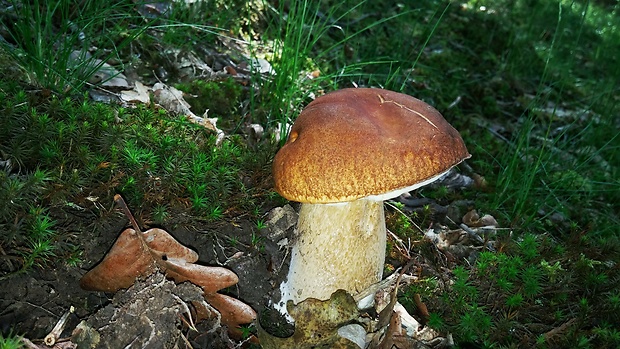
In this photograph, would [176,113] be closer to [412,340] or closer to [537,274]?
[412,340]

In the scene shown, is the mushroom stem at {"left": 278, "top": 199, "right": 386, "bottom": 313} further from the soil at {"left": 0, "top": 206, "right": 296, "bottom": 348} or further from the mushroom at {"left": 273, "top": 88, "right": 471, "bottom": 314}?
the soil at {"left": 0, "top": 206, "right": 296, "bottom": 348}

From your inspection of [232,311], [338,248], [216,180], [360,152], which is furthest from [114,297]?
[360,152]

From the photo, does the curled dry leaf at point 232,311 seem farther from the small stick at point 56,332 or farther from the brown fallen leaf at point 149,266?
the small stick at point 56,332

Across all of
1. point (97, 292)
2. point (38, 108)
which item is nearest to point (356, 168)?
point (97, 292)

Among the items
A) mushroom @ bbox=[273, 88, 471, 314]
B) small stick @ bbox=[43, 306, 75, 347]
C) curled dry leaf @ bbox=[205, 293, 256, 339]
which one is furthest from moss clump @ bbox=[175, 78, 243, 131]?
small stick @ bbox=[43, 306, 75, 347]

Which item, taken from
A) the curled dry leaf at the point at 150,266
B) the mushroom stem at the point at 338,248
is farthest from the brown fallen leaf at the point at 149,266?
the mushroom stem at the point at 338,248

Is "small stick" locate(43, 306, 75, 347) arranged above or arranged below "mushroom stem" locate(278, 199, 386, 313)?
below

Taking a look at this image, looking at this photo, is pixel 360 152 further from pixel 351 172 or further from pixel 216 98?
pixel 216 98
